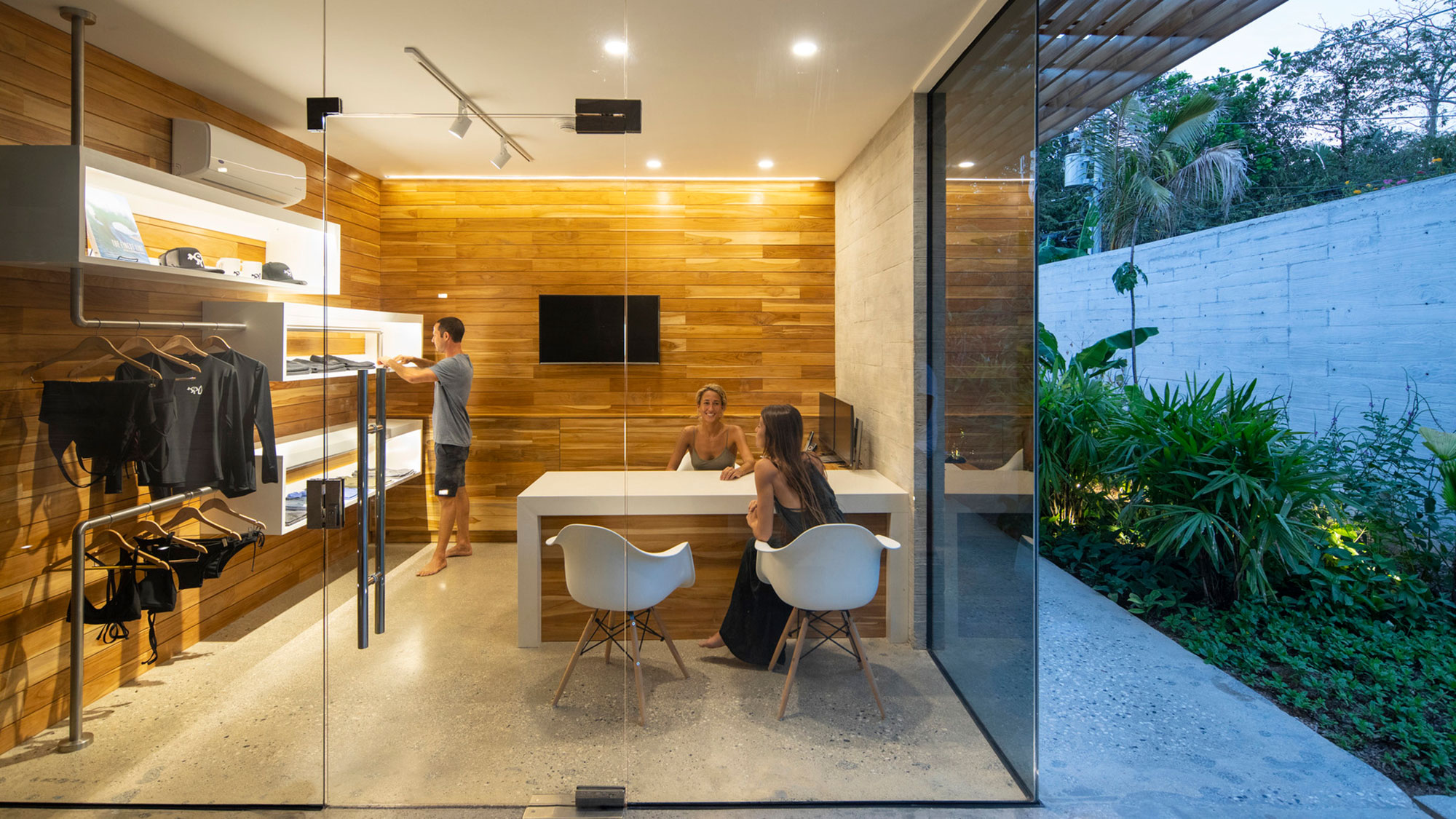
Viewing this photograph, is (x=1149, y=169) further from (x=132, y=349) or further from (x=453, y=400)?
(x=132, y=349)

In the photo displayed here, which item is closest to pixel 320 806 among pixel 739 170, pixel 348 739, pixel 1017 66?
pixel 348 739

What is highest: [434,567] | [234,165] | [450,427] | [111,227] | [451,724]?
[234,165]

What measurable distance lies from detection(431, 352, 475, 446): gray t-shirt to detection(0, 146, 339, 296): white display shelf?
0.66m

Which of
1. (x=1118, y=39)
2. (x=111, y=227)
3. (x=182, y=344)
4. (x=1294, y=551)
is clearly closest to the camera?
(x=111, y=227)

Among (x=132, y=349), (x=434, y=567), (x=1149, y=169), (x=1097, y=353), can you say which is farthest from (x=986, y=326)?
(x=1149, y=169)

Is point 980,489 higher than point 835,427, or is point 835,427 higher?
point 835,427

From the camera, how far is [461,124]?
2053 mm

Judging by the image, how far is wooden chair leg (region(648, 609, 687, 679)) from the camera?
2082 mm

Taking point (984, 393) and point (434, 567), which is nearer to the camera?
point (434, 567)

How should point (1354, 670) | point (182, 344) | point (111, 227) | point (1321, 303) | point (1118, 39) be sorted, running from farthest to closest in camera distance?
point (1321, 303) < point (1354, 670) < point (1118, 39) < point (182, 344) < point (111, 227)

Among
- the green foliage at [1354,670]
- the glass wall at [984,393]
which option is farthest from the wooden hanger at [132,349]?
the green foliage at [1354,670]

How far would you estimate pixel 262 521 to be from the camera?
2141 millimetres

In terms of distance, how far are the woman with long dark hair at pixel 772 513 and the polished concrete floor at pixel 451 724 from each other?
0.10m

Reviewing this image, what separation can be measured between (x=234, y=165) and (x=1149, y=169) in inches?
217
